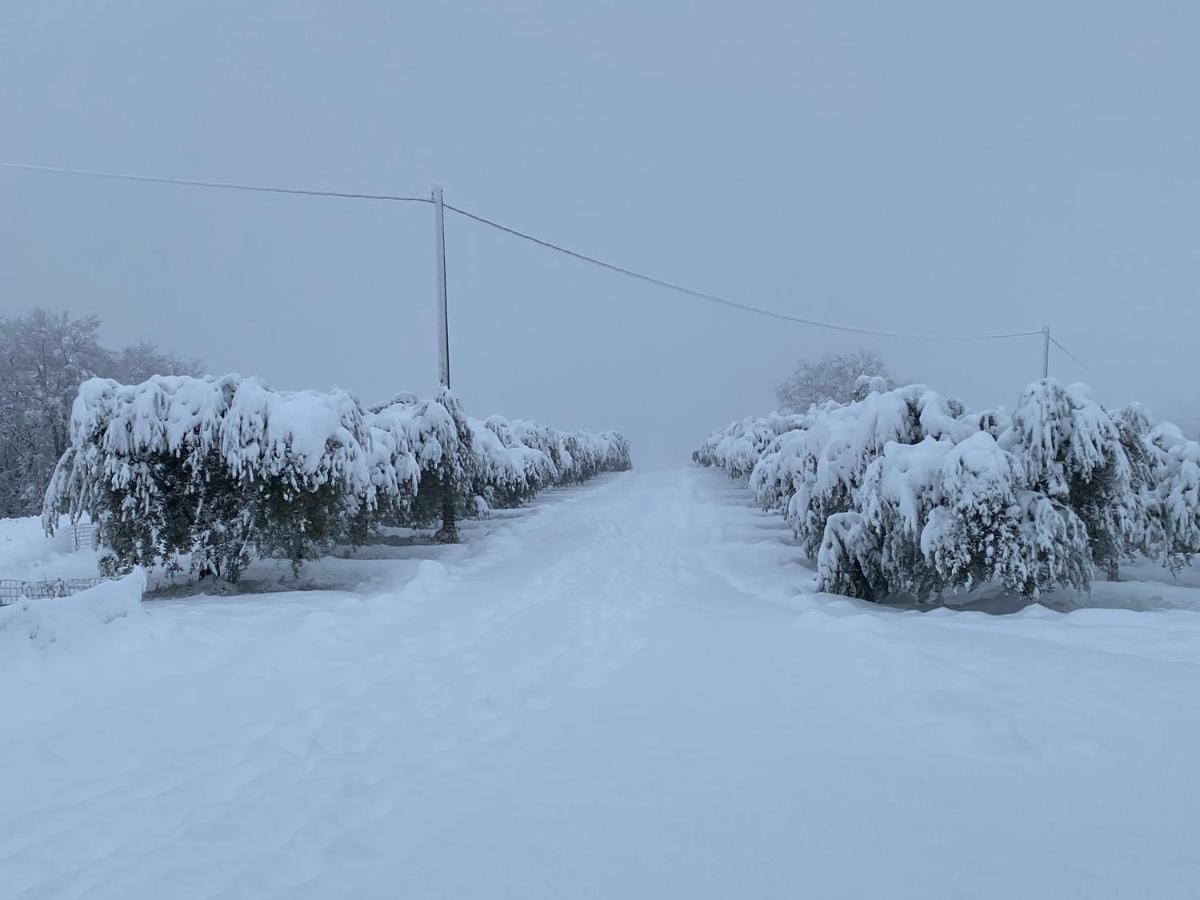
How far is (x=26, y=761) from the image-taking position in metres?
3.01

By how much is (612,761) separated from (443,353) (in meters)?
12.4

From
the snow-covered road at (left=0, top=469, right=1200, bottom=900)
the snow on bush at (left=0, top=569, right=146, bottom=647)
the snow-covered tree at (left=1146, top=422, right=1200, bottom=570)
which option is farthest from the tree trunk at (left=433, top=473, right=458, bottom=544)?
the snow-covered tree at (left=1146, top=422, right=1200, bottom=570)

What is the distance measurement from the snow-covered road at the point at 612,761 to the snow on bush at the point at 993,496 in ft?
3.78

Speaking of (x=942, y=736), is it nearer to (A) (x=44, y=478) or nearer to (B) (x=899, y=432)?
(B) (x=899, y=432)

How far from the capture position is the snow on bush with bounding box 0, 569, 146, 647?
4.13 meters

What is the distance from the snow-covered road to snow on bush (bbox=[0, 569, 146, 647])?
11 cm

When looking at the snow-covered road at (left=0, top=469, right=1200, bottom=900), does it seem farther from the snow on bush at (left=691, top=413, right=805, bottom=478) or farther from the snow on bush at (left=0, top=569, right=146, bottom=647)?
the snow on bush at (left=691, top=413, right=805, bottom=478)

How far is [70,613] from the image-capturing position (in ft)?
14.6

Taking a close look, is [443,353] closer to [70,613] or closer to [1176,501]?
[70,613]

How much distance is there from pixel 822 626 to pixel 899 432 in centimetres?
395

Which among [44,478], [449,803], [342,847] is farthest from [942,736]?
[44,478]

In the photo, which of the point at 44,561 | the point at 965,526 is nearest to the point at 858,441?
the point at 965,526

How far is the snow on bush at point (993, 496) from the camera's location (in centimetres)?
648

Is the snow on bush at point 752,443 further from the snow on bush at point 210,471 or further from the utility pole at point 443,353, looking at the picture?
the snow on bush at point 210,471
